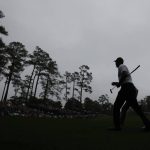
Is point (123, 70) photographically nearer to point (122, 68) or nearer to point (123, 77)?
point (122, 68)

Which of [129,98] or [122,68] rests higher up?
[122,68]

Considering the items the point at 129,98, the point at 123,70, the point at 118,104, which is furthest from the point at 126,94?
the point at 123,70

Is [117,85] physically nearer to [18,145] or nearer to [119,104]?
[119,104]

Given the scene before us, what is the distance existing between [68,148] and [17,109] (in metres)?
24.5

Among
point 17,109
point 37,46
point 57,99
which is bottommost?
point 17,109

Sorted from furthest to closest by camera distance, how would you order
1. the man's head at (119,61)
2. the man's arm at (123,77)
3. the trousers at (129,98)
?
the man's head at (119,61) < the man's arm at (123,77) < the trousers at (129,98)

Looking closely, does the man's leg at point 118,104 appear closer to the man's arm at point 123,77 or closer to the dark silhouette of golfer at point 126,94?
the dark silhouette of golfer at point 126,94

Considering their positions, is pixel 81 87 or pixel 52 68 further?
pixel 81 87

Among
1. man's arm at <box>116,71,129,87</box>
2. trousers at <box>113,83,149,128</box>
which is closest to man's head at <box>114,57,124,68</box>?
man's arm at <box>116,71,129,87</box>

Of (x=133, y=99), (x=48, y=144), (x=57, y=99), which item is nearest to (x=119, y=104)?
(x=133, y=99)

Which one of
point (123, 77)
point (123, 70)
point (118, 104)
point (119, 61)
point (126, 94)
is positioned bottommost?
point (118, 104)

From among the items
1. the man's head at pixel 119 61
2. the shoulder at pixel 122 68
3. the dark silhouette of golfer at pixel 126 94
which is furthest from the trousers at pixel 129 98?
the man's head at pixel 119 61

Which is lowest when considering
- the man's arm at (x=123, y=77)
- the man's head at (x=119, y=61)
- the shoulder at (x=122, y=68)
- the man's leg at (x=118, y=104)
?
the man's leg at (x=118, y=104)

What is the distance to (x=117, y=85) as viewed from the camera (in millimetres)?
6723
